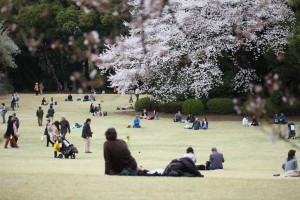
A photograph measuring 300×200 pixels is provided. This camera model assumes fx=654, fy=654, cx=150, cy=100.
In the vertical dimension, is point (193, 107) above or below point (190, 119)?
above

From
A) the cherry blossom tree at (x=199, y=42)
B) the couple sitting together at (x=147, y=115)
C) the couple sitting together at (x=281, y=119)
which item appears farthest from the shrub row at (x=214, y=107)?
the couple sitting together at (x=147, y=115)

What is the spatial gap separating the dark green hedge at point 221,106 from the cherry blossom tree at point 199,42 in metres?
0.96

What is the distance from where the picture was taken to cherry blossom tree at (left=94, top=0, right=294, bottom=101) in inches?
1687

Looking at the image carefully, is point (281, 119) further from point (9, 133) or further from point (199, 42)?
point (9, 133)

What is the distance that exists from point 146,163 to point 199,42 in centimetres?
2528

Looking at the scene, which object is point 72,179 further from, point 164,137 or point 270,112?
point 270,112

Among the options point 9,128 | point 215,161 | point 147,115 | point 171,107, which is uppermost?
point 171,107

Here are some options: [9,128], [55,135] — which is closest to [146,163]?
[55,135]

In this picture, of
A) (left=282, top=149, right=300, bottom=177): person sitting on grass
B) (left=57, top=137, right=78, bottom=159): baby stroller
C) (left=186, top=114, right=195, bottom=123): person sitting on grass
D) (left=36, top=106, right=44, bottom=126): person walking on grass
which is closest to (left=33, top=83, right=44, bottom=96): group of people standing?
(left=36, top=106, right=44, bottom=126): person walking on grass

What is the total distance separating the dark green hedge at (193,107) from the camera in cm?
4381

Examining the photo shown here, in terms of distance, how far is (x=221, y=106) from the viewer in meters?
43.5

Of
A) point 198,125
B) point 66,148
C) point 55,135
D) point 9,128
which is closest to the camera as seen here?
point 66,148

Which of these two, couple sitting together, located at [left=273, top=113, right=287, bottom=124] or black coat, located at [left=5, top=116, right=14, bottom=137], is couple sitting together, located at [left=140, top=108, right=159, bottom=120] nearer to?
couple sitting together, located at [left=273, top=113, right=287, bottom=124]

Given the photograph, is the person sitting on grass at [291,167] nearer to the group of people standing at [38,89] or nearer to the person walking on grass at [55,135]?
the person walking on grass at [55,135]
